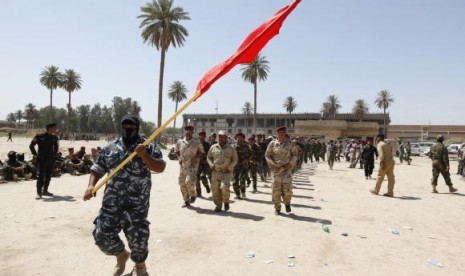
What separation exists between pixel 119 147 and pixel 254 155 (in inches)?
326

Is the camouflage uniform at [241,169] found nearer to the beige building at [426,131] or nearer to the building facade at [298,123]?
the building facade at [298,123]

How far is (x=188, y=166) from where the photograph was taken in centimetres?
827

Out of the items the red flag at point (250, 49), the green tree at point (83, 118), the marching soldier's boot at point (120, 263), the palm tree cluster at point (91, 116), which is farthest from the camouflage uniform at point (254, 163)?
the green tree at point (83, 118)

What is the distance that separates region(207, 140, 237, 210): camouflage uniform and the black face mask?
4087mm

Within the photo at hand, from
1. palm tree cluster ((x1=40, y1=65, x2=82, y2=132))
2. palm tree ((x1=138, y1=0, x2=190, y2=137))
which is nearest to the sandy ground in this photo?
palm tree ((x1=138, y1=0, x2=190, y2=137))

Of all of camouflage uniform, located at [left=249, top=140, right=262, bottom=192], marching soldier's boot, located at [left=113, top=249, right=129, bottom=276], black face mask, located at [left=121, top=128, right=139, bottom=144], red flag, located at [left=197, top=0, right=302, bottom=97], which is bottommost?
marching soldier's boot, located at [left=113, top=249, right=129, bottom=276]

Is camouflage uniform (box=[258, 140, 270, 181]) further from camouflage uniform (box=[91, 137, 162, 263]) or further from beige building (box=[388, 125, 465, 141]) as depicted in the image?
beige building (box=[388, 125, 465, 141])

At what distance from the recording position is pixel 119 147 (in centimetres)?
384

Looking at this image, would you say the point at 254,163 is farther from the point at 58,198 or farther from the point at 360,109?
the point at 360,109

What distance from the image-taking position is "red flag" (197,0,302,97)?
400cm

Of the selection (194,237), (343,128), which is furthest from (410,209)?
(343,128)

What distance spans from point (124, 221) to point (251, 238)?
8.67 ft

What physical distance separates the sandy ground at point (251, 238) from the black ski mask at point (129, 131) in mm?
1614

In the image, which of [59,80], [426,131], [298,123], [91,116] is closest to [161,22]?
[298,123]
